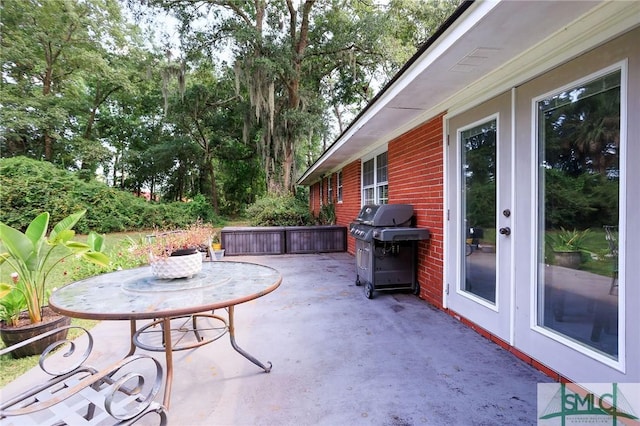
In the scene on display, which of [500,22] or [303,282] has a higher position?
[500,22]

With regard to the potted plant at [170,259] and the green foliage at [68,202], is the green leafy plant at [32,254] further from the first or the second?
the green foliage at [68,202]

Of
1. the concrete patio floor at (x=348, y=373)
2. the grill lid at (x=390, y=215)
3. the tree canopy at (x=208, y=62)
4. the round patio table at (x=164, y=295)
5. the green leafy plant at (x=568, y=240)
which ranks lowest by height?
the concrete patio floor at (x=348, y=373)

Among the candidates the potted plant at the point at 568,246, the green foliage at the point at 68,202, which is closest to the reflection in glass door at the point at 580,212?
the potted plant at the point at 568,246

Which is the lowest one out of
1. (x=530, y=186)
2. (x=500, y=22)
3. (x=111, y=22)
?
(x=530, y=186)

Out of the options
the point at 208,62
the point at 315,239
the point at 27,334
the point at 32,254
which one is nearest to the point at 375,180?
the point at 315,239

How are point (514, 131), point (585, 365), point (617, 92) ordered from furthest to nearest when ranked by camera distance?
point (514, 131)
point (585, 365)
point (617, 92)

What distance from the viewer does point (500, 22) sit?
5.84 feet

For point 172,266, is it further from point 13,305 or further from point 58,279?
point 58,279

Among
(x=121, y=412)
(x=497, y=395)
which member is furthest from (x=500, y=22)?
(x=121, y=412)

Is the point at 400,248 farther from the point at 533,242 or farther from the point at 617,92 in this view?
the point at 617,92

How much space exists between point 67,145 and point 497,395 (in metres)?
18.7

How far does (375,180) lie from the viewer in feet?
19.4

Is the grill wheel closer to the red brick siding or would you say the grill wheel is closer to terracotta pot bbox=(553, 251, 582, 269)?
terracotta pot bbox=(553, 251, 582, 269)

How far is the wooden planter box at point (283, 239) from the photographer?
761cm
